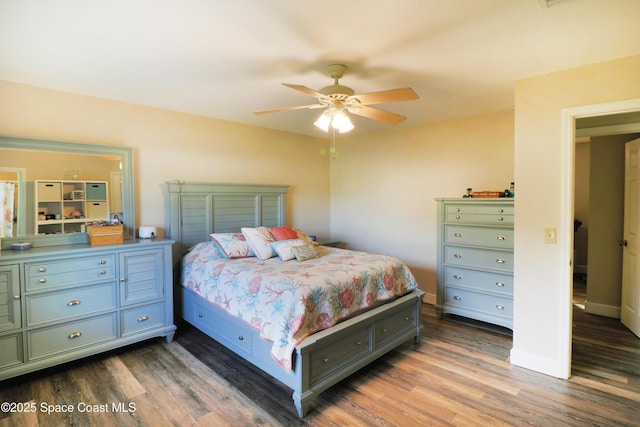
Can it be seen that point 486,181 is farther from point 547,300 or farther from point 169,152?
point 169,152

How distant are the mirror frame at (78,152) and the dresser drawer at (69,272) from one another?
1.48ft

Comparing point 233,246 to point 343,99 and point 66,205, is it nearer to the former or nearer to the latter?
point 66,205

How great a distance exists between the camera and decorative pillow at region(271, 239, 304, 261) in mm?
3283

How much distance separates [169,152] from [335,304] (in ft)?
8.57

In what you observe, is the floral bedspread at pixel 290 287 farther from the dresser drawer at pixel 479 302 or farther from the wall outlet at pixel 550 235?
the wall outlet at pixel 550 235

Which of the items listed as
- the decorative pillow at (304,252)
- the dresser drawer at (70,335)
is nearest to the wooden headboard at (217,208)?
the dresser drawer at (70,335)

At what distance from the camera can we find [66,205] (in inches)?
119

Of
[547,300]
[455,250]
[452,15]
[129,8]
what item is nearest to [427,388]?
[547,300]

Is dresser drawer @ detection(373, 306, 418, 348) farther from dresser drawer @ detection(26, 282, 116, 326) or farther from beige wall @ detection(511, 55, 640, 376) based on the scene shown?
dresser drawer @ detection(26, 282, 116, 326)

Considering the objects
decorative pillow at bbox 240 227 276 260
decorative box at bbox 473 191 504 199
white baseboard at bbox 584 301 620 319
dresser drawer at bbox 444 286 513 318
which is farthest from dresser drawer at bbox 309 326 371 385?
white baseboard at bbox 584 301 620 319

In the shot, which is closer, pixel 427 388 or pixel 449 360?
pixel 427 388

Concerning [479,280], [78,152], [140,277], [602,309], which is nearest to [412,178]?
[479,280]

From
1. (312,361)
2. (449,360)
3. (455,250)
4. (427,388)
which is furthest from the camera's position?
(455,250)

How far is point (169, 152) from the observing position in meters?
3.72
